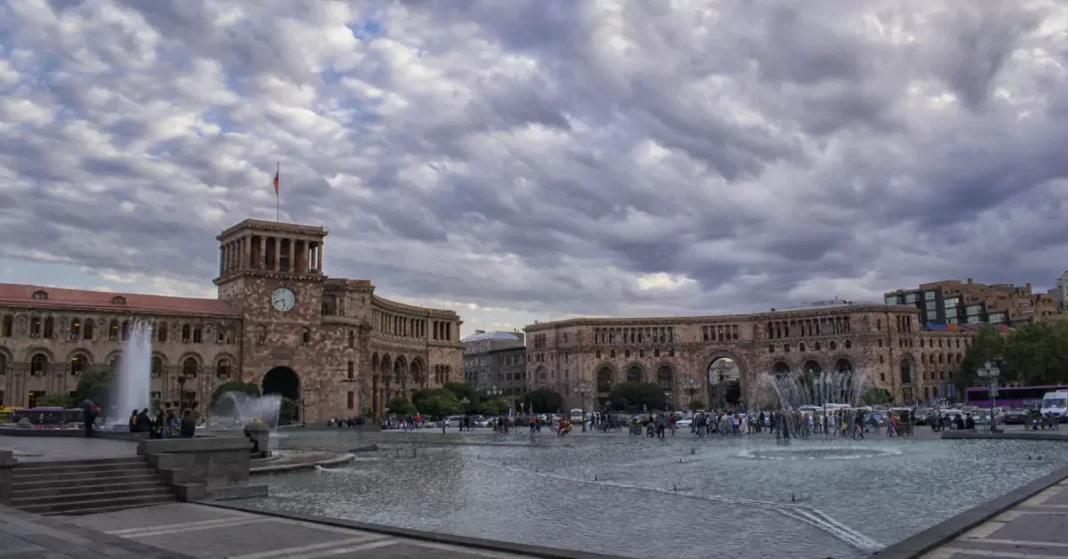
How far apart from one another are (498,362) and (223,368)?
2844 inches

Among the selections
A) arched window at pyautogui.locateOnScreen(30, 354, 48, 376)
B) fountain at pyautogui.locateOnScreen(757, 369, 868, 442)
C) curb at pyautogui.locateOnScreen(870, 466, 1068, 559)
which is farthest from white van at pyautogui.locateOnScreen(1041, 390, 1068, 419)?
arched window at pyautogui.locateOnScreen(30, 354, 48, 376)

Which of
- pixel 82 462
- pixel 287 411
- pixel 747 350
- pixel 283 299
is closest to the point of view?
pixel 82 462

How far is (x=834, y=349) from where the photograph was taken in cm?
10581

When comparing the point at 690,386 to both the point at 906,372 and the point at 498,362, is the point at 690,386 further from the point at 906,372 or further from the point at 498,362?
the point at 498,362

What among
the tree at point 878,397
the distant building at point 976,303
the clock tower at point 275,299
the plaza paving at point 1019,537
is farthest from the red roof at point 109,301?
the distant building at point 976,303

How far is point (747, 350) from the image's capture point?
112125 millimetres

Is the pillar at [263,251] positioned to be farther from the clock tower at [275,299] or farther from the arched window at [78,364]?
the arched window at [78,364]

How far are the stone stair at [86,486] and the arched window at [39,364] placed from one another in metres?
48.5

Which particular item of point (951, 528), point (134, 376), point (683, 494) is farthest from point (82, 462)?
point (134, 376)

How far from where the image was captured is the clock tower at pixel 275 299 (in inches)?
2574

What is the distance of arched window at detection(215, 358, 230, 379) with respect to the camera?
6384cm

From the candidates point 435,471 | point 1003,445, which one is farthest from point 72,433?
point 1003,445

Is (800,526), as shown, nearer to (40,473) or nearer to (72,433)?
(40,473)

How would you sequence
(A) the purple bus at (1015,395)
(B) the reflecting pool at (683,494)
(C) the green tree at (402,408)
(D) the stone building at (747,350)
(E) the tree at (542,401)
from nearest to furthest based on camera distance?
(B) the reflecting pool at (683,494) → (A) the purple bus at (1015,395) → (C) the green tree at (402,408) → (E) the tree at (542,401) → (D) the stone building at (747,350)
